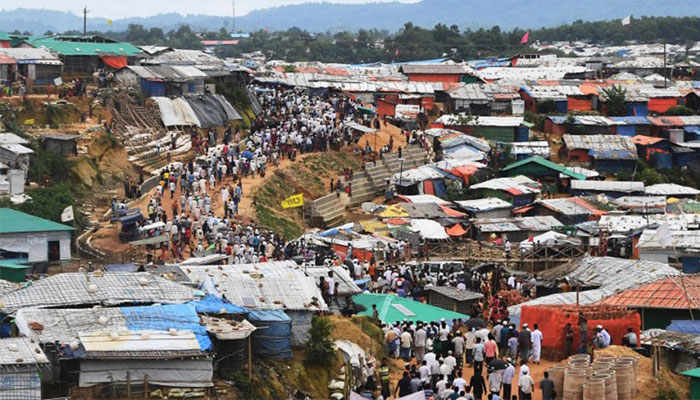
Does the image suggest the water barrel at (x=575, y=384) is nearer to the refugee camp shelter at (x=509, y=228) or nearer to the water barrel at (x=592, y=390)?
the water barrel at (x=592, y=390)

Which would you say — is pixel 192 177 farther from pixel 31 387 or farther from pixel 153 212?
pixel 31 387

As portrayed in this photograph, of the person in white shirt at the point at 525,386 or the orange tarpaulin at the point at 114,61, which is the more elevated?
the orange tarpaulin at the point at 114,61

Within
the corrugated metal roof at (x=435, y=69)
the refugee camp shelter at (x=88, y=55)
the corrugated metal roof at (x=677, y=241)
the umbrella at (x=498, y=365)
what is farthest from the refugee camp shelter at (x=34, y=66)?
the umbrella at (x=498, y=365)

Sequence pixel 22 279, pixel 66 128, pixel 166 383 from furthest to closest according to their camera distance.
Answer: pixel 66 128 < pixel 22 279 < pixel 166 383

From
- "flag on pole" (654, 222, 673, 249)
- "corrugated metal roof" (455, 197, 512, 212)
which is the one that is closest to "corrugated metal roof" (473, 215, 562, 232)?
"corrugated metal roof" (455, 197, 512, 212)

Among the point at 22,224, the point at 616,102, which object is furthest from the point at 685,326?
the point at 616,102

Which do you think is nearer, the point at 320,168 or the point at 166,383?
the point at 166,383

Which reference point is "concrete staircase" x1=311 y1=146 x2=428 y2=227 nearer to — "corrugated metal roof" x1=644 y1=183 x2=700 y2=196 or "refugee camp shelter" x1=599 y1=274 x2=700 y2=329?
"corrugated metal roof" x1=644 y1=183 x2=700 y2=196

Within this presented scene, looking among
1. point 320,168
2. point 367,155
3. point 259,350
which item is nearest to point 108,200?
point 320,168
